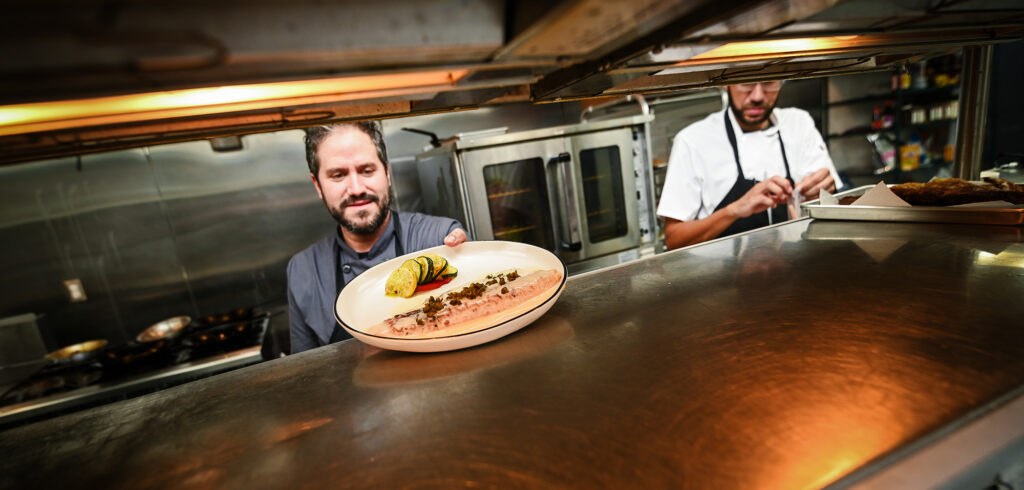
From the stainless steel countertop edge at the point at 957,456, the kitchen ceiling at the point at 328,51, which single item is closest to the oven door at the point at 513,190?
the kitchen ceiling at the point at 328,51

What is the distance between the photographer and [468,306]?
1.07 m

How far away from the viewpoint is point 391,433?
712 mm

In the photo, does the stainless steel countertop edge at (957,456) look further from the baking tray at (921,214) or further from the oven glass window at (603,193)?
the oven glass window at (603,193)

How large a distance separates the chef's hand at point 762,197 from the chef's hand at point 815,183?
0.26m

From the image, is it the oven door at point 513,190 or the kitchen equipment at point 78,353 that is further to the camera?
the oven door at point 513,190

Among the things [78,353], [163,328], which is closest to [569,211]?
[163,328]

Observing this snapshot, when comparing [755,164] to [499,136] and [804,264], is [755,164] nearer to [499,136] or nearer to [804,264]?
[499,136]

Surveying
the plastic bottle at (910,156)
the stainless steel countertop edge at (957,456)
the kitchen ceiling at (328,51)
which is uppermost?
the kitchen ceiling at (328,51)

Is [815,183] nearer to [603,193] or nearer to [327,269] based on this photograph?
[603,193]

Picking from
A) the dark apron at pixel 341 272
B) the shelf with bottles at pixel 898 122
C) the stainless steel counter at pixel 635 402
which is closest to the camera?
the stainless steel counter at pixel 635 402

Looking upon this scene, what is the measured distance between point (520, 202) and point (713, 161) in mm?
1415

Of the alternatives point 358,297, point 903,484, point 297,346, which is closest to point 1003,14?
point 903,484

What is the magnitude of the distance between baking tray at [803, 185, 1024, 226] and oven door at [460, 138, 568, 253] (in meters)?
1.58

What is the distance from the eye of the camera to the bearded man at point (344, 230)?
1903mm
